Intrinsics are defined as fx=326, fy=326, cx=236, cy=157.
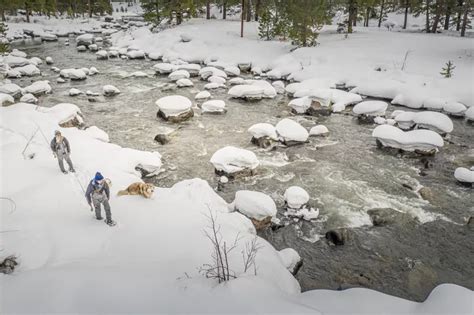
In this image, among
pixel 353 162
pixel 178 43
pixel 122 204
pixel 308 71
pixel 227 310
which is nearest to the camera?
pixel 227 310

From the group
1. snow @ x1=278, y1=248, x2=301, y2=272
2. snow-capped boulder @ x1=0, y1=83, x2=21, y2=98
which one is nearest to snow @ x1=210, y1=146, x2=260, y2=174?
snow @ x1=278, y1=248, x2=301, y2=272

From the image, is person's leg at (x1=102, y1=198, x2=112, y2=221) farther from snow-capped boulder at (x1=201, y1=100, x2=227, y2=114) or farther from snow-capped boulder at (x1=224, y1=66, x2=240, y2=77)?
snow-capped boulder at (x1=224, y1=66, x2=240, y2=77)

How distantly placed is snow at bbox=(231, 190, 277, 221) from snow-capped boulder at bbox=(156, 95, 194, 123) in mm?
7619

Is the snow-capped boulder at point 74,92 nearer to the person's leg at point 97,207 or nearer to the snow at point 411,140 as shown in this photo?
the person's leg at point 97,207

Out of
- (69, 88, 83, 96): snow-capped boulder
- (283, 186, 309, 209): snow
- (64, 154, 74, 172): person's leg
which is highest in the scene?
(69, 88, 83, 96): snow-capped boulder

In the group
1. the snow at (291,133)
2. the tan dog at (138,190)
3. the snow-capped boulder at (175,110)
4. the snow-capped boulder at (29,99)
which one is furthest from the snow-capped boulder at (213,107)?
the snow-capped boulder at (29,99)

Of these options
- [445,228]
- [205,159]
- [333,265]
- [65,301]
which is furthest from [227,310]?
[205,159]

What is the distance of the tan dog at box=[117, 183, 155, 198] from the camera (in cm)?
854

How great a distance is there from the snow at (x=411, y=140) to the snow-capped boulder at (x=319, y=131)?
2.20 meters

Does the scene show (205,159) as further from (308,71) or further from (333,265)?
(308,71)

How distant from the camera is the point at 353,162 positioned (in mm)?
11773

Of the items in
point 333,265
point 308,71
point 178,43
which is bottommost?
point 333,265

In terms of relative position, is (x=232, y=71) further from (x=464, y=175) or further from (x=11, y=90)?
(x=464, y=175)

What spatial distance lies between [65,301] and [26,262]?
1.84 metres
